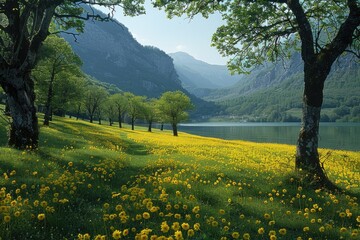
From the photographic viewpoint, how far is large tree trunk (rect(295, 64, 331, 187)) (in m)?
12.1

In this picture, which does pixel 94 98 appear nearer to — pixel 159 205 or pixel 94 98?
pixel 94 98

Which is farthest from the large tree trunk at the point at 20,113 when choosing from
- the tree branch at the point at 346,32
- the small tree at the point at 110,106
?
the small tree at the point at 110,106

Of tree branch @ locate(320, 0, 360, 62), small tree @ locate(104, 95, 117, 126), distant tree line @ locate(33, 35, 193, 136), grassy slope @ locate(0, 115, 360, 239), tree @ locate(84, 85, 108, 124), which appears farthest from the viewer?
small tree @ locate(104, 95, 117, 126)

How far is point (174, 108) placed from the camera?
7875 cm

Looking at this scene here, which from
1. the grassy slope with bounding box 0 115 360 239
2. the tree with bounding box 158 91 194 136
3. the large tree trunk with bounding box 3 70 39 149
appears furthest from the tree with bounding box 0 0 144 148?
the tree with bounding box 158 91 194 136

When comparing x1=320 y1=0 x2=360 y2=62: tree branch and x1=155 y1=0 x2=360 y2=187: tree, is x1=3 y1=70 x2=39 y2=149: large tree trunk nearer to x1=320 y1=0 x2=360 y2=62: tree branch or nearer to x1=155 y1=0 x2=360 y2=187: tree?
x1=155 y1=0 x2=360 y2=187: tree

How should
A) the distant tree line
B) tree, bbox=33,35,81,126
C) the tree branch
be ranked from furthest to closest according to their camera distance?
the distant tree line, tree, bbox=33,35,81,126, the tree branch

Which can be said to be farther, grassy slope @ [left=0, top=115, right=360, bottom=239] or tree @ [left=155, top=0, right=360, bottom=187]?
tree @ [left=155, top=0, right=360, bottom=187]

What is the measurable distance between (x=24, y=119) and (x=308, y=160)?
13.3 metres

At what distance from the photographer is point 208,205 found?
8.91 m

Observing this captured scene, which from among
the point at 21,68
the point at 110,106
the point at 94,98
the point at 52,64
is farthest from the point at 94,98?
the point at 21,68

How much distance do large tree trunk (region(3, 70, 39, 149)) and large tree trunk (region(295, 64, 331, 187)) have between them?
40.4 ft

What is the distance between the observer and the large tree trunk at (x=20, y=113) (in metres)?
14.6

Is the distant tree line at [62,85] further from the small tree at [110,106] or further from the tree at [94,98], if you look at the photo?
the small tree at [110,106]
